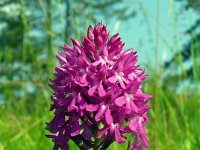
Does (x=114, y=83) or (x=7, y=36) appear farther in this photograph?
(x=7, y=36)

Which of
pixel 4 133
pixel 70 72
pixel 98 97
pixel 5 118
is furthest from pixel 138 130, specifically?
pixel 5 118

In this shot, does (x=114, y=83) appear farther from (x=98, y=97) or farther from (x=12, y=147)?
(x=12, y=147)

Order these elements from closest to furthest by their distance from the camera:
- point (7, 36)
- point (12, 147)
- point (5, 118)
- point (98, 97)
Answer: point (98, 97), point (12, 147), point (5, 118), point (7, 36)

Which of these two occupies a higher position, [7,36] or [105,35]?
[7,36]

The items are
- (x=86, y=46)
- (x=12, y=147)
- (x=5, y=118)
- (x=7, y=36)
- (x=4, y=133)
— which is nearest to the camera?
(x=86, y=46)

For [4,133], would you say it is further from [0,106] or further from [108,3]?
[108,3]

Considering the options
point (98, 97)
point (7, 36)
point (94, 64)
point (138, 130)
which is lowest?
point (138, 130)
